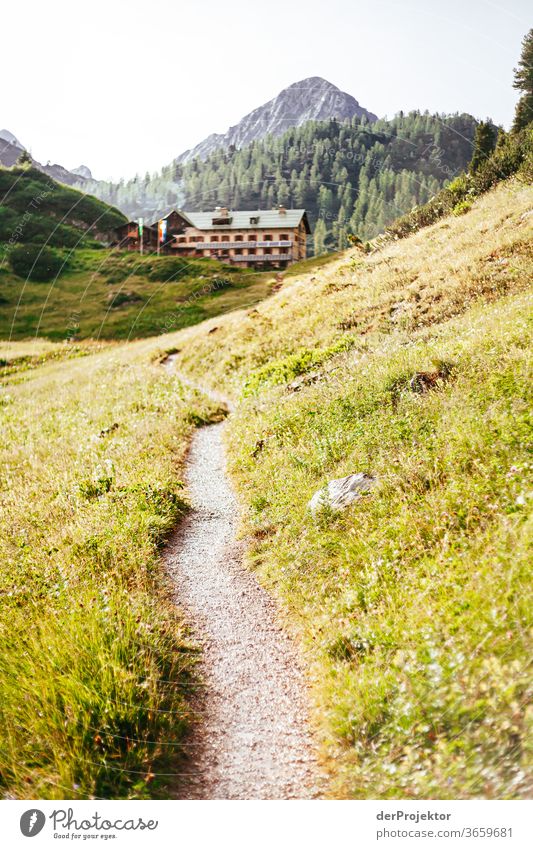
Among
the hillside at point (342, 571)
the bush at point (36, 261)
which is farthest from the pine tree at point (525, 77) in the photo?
the bush at point (36, 261)

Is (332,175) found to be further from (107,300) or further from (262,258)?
(107,300)

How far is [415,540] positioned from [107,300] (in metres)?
43.5

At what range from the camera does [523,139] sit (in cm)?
1158

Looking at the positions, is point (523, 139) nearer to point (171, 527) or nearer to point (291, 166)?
point (291, 166)

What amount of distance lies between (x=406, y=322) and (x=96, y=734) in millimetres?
14069

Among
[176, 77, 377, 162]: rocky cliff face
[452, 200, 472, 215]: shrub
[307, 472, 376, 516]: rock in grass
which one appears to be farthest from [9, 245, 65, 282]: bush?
[307, 472, 376, 516]: rock in grass

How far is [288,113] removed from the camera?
38.8ft

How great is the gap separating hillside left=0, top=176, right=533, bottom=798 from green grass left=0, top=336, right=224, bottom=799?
0.03m

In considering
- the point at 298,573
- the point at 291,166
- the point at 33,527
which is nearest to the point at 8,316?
the point at 291,166

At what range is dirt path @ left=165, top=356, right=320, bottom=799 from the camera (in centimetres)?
394

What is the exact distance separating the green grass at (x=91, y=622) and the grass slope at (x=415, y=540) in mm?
1443
